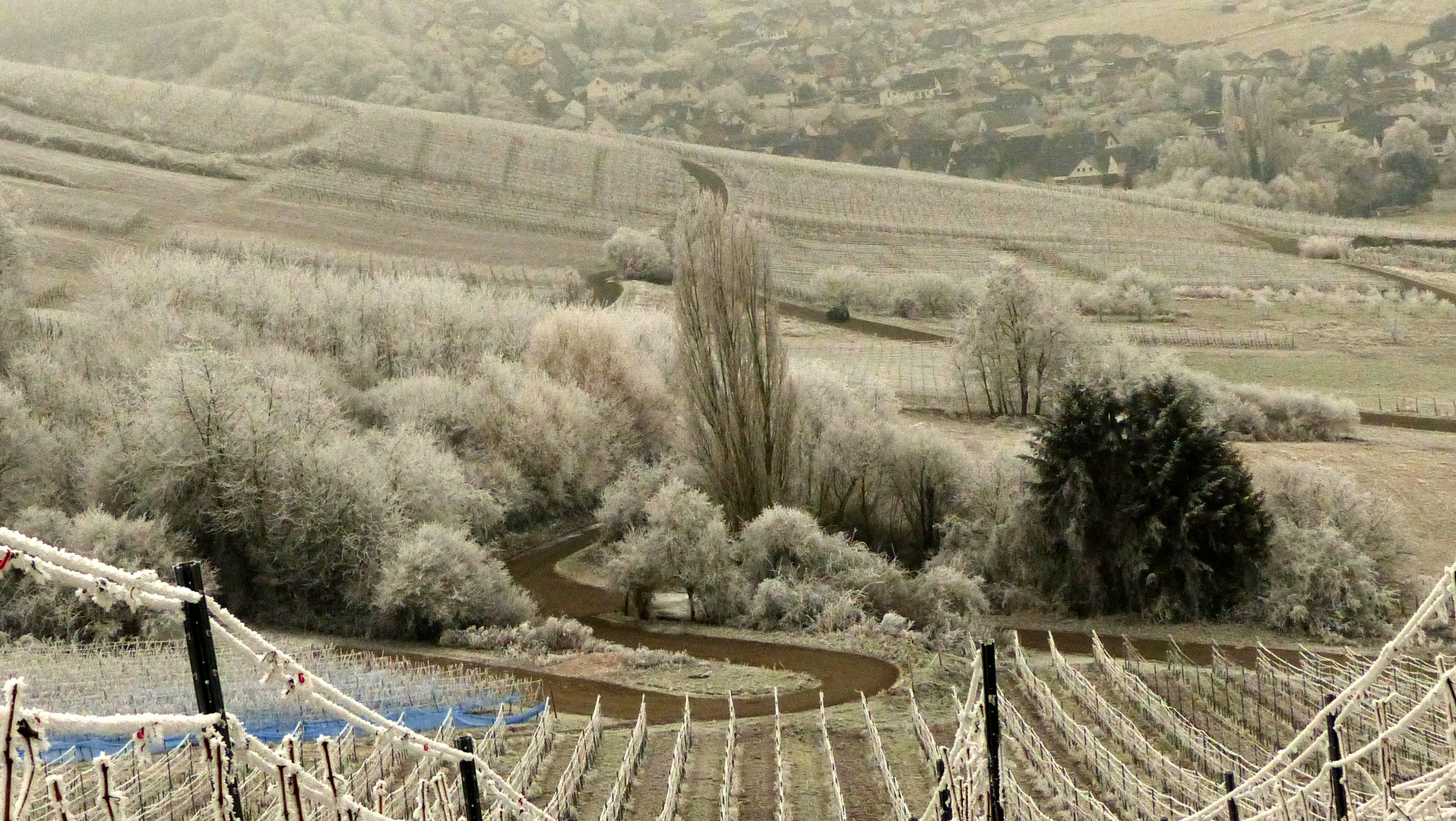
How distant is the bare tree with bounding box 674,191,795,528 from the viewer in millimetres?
34500

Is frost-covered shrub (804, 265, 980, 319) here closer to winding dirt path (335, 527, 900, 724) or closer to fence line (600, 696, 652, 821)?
winding dirt path (335, 527, 900, 724)

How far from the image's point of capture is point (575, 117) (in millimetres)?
122938

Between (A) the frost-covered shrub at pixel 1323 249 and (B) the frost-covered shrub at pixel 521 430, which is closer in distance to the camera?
(B) the frost-covered shrub at pixel 521 430

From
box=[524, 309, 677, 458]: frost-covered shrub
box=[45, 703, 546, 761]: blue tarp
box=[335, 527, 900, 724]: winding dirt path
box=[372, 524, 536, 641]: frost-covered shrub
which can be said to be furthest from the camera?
box=[524, 309, 677, 458]: frost-covered shrub

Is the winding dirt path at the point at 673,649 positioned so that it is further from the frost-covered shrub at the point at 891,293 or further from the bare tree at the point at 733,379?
the frost-covered shrub at the point at 891,293

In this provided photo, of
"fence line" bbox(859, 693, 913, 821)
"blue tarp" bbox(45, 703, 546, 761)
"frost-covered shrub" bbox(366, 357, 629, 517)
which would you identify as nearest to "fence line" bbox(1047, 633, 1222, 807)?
"fence line" bbox(859, 693, 913, 821)

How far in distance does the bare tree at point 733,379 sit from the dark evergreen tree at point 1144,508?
635 centimetres

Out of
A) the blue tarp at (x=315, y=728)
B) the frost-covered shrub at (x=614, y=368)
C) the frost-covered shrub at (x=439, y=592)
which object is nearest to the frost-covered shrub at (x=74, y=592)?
the frost-covered shrub at (x=439, y=592)

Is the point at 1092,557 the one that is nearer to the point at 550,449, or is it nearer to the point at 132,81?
the point at 550,449

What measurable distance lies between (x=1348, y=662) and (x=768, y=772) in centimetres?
1176

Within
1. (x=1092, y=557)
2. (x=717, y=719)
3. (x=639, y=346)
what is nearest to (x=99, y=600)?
(x=717, y=719)

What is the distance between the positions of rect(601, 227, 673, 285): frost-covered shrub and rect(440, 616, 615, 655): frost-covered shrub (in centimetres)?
3599

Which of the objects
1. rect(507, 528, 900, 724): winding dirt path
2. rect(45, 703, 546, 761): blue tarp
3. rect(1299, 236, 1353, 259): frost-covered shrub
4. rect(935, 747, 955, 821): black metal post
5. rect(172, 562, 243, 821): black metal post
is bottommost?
rect(507, 528, 900, 724): winding dirt path

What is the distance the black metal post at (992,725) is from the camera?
7.40 m
